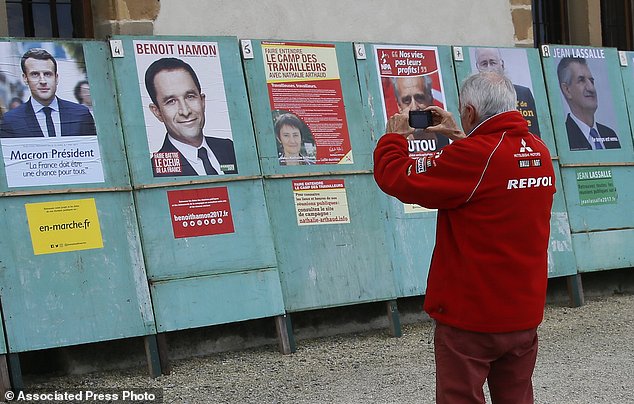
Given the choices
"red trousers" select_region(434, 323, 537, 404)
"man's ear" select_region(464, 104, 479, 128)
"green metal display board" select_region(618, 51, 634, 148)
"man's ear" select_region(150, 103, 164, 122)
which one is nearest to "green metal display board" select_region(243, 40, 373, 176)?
"man's ear" select_region(150, 103, 164, 122)

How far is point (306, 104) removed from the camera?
24.3ft

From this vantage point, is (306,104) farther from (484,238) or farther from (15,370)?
(484,238)

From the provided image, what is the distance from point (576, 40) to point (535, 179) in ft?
25.2

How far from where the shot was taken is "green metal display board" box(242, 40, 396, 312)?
Result: 7.16 m

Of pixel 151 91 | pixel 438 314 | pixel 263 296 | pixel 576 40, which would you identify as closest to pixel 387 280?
pixel 263 296

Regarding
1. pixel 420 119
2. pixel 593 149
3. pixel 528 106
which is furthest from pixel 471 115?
pixel 593 149

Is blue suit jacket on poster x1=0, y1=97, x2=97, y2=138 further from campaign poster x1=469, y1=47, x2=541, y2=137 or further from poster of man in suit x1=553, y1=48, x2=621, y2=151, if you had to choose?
poster of man in suit x1=553, y1=48, x2=621, y2=151

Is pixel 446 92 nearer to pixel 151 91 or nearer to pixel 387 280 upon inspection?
pixel 387 280

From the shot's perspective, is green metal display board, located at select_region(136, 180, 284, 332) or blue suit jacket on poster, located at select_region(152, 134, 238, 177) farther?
blue suit jacket on poster, located at select_region(152, 134, 238, 177)

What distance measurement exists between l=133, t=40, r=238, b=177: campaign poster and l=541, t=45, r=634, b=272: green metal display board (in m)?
3.13

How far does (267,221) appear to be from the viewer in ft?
23.1

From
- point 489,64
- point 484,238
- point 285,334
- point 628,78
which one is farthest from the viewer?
point 628,78

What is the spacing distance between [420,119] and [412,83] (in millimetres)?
4064

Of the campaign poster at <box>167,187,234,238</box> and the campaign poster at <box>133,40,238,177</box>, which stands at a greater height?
the campaign poster at <box>133,40,238,177</box>
